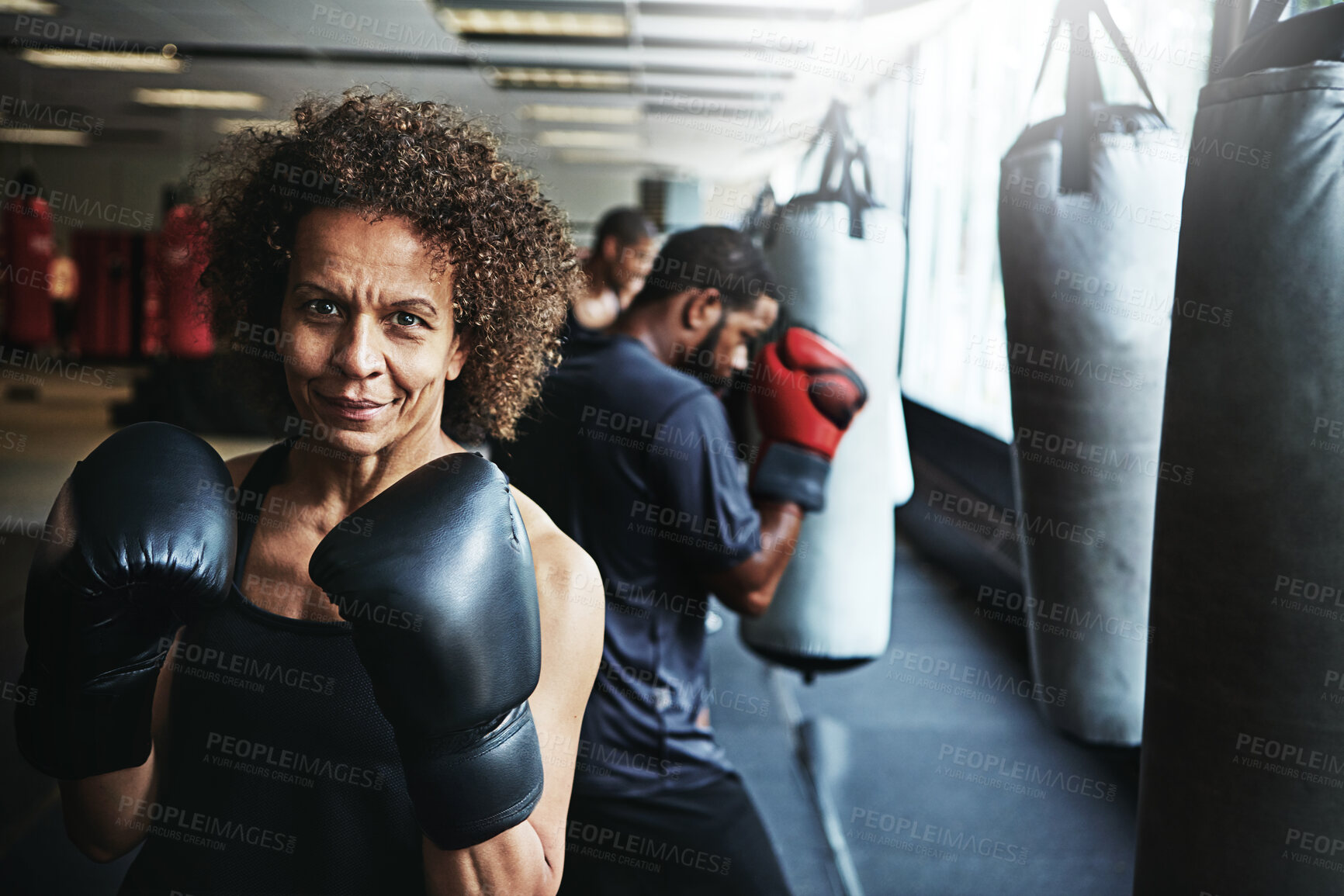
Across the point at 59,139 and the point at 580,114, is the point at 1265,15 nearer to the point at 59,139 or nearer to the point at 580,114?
the point at 580,114

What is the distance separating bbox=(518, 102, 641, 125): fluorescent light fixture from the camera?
8.43 metres

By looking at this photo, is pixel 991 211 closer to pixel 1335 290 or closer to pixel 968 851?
pixel 968 851

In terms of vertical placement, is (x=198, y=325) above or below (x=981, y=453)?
above

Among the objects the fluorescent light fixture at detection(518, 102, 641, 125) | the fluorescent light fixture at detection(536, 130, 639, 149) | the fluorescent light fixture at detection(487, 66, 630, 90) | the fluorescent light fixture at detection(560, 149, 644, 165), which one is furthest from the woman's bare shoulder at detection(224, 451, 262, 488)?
the fluorescent light fixture at detection(560, 149, 644, 165)

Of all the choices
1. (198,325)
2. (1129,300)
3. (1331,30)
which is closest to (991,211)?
(1129,300)

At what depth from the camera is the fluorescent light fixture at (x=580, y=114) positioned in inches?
332

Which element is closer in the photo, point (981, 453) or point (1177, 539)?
point (1177, 539)

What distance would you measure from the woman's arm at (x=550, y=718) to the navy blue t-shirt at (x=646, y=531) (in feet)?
1.18

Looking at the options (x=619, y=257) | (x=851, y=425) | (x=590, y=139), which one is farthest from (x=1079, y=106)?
(x=590, y=139)

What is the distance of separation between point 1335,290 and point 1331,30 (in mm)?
229

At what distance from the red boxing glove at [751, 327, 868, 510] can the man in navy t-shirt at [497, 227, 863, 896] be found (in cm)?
14

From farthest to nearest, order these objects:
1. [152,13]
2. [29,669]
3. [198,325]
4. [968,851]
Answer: [968,851], [152,13], [198,325], [29,669]

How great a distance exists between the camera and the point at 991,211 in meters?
4.33

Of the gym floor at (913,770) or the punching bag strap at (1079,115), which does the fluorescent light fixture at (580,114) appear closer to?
the gym floor at (913,770)
